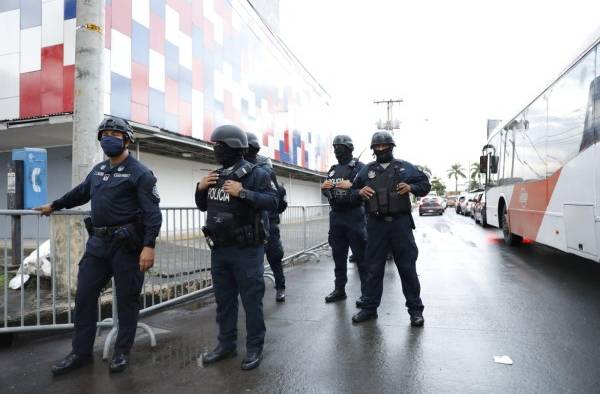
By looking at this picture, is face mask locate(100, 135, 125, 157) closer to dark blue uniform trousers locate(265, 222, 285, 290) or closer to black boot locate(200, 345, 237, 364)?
black boot locate(200, 345, 237, 364)

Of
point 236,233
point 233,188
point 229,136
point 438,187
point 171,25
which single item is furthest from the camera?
point 438,187

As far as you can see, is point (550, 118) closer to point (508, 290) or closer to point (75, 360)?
point (508, 290)

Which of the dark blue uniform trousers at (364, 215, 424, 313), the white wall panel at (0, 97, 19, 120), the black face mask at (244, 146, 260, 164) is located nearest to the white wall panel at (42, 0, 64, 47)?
the white wall panel at (0, 97, 19, 120)

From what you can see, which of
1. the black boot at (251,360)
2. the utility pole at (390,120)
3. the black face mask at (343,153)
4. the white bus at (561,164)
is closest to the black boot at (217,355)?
the black boot at (251,360)

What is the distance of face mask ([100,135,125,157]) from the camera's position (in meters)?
3.30

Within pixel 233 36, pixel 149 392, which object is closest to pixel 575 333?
pixel 149 392

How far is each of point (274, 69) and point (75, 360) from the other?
69.6 feet

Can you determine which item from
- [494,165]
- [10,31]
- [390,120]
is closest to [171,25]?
[10,31]

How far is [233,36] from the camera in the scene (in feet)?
57.3

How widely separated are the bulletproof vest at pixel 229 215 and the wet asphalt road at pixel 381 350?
102 centimetres

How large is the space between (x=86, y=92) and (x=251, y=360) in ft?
12.3

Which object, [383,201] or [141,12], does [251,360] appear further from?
[141,12]

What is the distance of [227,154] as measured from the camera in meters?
3.40

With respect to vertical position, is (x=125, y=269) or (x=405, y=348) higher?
(x=125, y=269)
